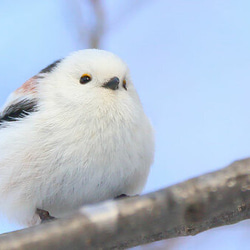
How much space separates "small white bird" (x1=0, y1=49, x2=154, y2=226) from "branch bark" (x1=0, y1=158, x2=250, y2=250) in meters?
1.44

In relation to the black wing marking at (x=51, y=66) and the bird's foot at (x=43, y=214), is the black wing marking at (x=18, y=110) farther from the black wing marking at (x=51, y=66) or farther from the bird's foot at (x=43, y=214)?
the bird's foot at (x=43, y=214)

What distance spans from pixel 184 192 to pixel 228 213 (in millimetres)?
205

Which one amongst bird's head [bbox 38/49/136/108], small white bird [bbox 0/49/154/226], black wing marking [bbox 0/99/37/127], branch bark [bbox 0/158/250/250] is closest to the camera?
branch bark [bbox 0/158/250/250]

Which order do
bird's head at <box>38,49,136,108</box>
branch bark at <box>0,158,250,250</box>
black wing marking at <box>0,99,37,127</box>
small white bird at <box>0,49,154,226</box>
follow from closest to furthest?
branch bark at <box>0,158,250,250</box> < small white bird at <box>0,49,154,226</box> < bird's head at <box>38,49,136,108</box> < black wing marking at <box>0,99,37,127</box>

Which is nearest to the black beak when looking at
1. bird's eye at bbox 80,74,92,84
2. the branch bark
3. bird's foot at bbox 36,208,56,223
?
bird's eye at bbox 80,74,92,84

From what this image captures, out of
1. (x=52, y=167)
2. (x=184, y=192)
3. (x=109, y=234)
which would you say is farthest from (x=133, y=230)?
(x=52, y=167)

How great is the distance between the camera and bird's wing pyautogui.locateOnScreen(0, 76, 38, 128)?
3176 mm

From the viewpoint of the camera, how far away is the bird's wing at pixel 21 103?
318cm

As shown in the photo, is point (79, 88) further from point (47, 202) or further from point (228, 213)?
point (228, 213)

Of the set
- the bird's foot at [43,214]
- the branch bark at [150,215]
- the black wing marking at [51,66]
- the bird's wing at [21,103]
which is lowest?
the branch bark at [150,215]

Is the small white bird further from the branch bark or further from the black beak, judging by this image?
the branch bark

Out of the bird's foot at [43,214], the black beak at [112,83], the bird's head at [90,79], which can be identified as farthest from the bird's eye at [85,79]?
the bird's foot at [43,214]

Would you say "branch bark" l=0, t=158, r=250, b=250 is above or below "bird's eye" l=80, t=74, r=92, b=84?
below

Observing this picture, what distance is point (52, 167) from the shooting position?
283cm
